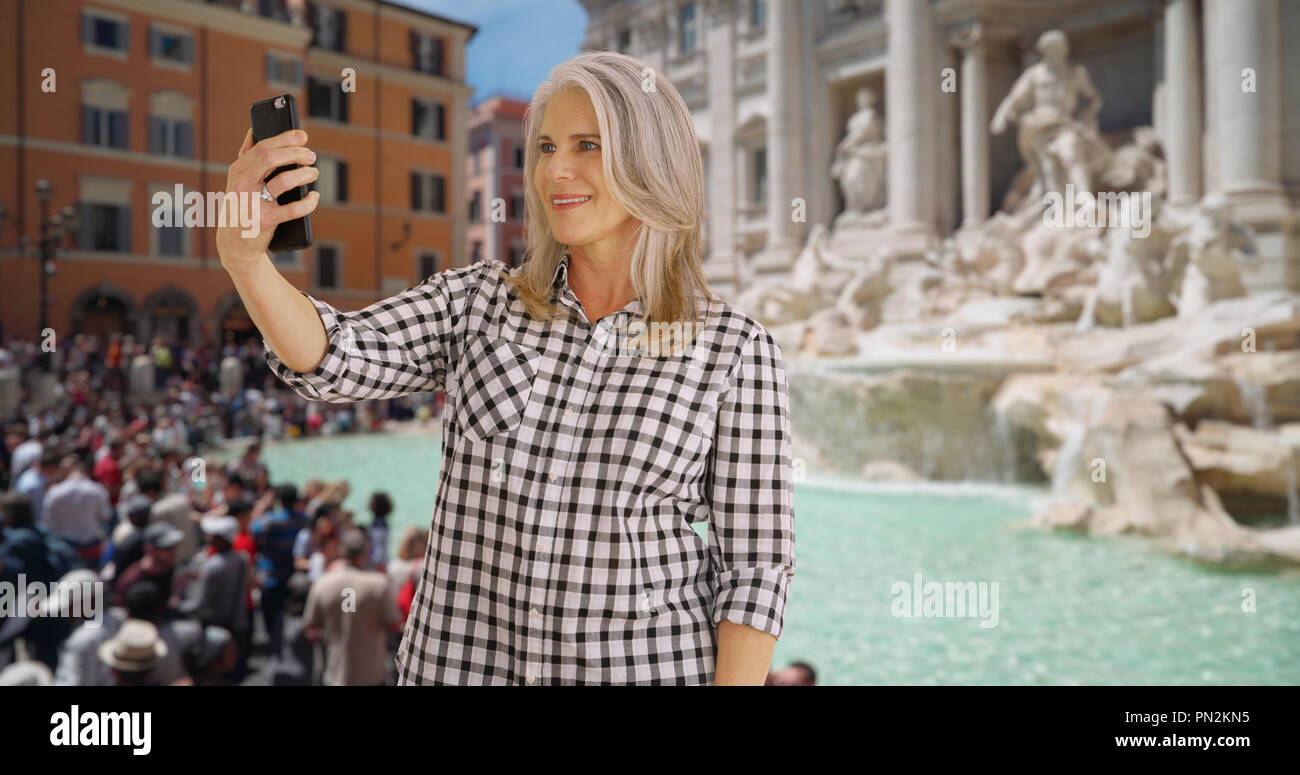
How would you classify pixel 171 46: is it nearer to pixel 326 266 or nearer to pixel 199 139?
pixel 199 139

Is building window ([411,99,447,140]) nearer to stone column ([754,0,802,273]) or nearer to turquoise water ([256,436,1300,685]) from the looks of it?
stone column ([754,0,802,273])

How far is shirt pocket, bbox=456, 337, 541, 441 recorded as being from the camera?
3.39ft

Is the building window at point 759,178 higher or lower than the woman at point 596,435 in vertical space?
higher

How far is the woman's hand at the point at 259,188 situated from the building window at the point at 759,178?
51.6 ft

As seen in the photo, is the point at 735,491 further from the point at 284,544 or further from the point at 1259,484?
the point at 1259,484

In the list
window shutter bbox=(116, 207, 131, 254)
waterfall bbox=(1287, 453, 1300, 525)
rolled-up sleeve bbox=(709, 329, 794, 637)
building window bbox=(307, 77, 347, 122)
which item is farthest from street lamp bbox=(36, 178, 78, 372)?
waterfall bbox=(1287, 453, 1300, 525)

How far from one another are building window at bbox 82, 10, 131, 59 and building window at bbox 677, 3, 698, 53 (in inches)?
366

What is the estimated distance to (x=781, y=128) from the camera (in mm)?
15383

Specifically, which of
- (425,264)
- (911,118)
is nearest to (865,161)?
(911,118)

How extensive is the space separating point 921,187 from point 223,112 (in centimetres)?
1209

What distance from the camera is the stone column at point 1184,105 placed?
11227 millimetres

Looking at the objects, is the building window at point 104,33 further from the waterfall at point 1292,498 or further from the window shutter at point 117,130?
the waterfall at point 1292,498

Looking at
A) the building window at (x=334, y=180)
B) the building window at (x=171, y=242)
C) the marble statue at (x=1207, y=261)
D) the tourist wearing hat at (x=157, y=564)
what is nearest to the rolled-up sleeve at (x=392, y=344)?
the tourist wearing hat at (x=157, y=564)
